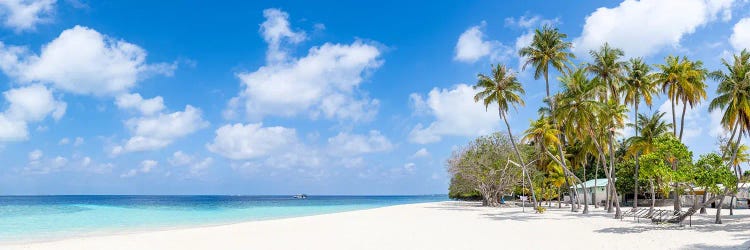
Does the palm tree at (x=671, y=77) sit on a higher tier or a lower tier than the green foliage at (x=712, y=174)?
higher

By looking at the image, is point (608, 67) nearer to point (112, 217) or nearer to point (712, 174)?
point (712, 174)

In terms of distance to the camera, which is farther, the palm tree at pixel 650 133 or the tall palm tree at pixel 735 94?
the palm tree at pixel 650 133

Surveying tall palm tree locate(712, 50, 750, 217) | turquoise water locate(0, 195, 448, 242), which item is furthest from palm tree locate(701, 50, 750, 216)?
turquoise water locate(0, 195, 448, 242)

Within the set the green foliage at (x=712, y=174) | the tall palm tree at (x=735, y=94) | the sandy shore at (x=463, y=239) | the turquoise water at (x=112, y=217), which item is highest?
the tall palm tree at (x=735, y=94)

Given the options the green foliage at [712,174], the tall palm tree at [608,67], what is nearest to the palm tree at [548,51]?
the tall palm tree at [608,67]

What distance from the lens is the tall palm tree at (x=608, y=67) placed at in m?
31.3

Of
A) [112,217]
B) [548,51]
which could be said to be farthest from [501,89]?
[112,217]

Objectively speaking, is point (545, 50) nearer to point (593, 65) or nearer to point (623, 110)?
point (593, 65)

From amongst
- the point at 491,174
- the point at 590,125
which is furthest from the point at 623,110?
the point at 491,174

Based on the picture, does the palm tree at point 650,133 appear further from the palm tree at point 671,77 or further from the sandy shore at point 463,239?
the sandy shore at point 463,239

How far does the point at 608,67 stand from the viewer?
31.3 meters

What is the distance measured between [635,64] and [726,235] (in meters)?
17.1

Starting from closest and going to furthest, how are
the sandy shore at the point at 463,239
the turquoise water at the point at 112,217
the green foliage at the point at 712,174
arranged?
the sandy shore at the point at 463,239 → the green foliage at the point at 712,174 → the turquoise water at the point at 112,217

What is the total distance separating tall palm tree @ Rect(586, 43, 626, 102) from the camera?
31266 millimetres
